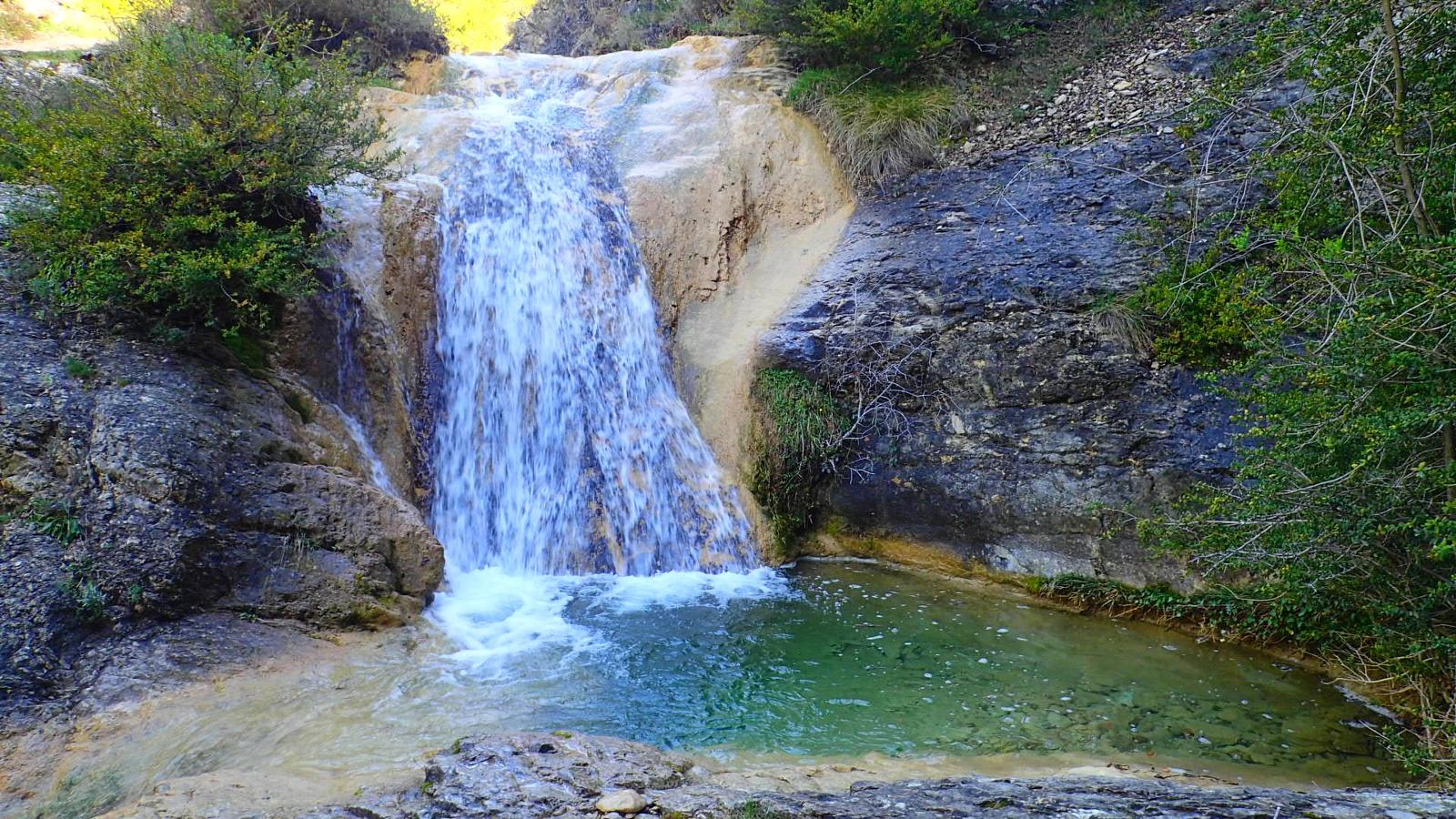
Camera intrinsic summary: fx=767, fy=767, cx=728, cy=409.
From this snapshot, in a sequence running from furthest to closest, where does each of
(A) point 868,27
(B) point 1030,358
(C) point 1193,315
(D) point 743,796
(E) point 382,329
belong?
1. (A) point 868,27
2. (E) point 382,329
3. (B) point 1030,358
4. (C) point 1193,315
5. (D) point 743,796

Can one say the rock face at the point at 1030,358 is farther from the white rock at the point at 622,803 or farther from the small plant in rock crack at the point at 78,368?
the small plant in rock crack at the point at 78,368

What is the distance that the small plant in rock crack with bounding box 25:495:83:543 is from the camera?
4.75m

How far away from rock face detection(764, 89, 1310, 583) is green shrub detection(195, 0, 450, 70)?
8195 millimetres

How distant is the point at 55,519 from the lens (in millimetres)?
4805

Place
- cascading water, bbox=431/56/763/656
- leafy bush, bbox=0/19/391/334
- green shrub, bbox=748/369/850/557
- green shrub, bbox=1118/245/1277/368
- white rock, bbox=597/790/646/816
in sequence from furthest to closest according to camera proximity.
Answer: green shrub, bbox=748/369/850/557, cascading water, bbox=431/56/763/656, green shrub, bbox=1118/245/1277/368, leafy bush, bbox=0/19/391/334, white rock, bbox=597/790/646/816

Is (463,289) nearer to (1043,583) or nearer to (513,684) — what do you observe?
(513,684)

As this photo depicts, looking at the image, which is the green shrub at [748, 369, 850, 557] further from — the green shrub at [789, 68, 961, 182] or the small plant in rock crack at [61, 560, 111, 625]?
the small plant in rock crack at [61, 560, 111, 625]

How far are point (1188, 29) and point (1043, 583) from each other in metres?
7.17

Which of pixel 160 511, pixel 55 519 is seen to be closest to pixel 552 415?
pixel 160 511

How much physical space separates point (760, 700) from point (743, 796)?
202 cm

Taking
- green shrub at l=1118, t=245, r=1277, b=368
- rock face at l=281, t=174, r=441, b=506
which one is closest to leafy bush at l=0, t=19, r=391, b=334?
rock face at l=281, t=174, r=441, b=506

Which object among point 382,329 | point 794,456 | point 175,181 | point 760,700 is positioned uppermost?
point 175,181

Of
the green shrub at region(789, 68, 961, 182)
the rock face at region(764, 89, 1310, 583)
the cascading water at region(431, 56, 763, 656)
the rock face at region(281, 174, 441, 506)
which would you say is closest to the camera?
the rock face at region(764, 89, 1310, 583)

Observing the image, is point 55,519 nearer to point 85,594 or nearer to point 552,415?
point 85,594
